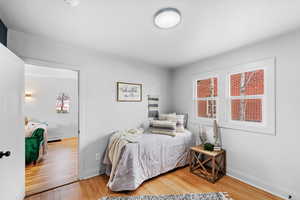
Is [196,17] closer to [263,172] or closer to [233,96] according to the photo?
[233,96]

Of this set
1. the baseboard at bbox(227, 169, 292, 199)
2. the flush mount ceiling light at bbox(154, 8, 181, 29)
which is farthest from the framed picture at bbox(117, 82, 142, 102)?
the baseboard at bbox(227, 169, 292, 199)

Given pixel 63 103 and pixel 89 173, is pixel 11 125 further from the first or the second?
pixel 63 103

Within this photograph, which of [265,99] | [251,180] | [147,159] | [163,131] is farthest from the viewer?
[163,131]

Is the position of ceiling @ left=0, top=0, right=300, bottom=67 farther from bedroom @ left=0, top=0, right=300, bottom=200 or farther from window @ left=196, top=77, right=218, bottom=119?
window @ left=196, top=77, right=218, bottom=119

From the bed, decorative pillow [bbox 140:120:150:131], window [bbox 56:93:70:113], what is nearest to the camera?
the bed

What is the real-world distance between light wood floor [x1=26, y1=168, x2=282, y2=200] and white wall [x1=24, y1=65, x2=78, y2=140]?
3837 mm

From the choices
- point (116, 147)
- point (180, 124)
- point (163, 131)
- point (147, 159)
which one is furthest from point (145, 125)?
point (116, 147)

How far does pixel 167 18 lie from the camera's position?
5.03 ft

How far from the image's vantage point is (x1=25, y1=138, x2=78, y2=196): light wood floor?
2.25 metres

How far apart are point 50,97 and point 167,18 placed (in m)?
5.60

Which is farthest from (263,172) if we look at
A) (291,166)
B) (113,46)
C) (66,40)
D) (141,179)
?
(66,40)

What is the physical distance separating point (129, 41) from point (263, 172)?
2.97 metres

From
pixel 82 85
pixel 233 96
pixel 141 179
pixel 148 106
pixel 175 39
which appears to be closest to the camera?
pixel 175 39

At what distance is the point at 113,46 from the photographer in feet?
7.81
